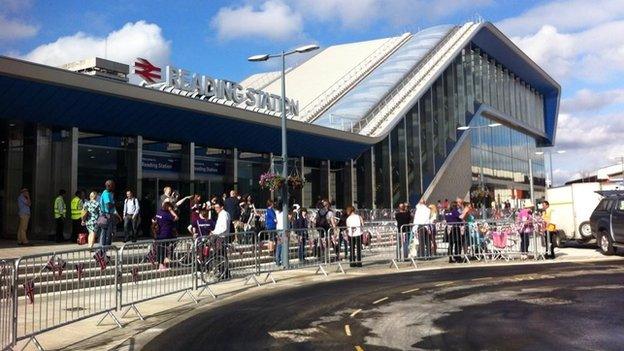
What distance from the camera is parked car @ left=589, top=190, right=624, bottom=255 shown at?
16.8 meters

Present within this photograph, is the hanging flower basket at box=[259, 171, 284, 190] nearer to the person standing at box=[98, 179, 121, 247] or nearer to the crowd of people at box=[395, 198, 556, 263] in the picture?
the crowd of people at box=[395, 198, 556, 263]

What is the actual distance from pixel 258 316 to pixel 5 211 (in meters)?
12.8

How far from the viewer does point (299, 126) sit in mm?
27266

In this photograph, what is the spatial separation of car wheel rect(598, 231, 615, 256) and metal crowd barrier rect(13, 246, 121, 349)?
1448 centimetres

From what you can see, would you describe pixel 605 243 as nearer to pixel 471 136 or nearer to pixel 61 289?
pixel 61 289

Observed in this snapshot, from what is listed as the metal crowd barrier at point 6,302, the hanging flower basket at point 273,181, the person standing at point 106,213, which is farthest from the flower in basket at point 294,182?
the metal crowd barrier at point 6,302

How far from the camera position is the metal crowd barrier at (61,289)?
7.83 metres

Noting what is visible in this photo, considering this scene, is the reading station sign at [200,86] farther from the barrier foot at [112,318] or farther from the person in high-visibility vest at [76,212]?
the barrier foot at [112,318]

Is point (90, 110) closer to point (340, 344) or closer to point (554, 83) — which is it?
point (340, 344)

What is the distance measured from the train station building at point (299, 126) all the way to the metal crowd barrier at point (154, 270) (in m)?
8.36

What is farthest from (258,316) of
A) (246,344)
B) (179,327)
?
(246,344)

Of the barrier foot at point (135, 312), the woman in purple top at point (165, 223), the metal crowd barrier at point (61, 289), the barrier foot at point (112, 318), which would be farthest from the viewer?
the woman in purple top at point (165, 223)

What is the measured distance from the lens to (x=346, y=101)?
136 feet

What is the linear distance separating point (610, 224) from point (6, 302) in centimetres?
1622
